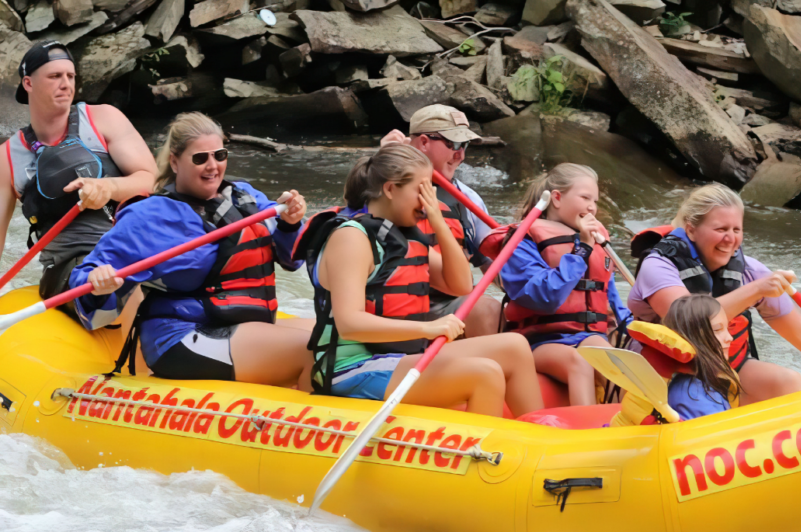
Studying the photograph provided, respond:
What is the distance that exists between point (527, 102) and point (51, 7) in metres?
4.85

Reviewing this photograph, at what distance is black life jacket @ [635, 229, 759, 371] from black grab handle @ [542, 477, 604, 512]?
86cm

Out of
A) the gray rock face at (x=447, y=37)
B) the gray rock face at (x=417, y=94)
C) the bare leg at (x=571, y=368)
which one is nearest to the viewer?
the bare leg at (x=571, y=368)

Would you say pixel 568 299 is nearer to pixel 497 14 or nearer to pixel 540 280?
pixel 540 280

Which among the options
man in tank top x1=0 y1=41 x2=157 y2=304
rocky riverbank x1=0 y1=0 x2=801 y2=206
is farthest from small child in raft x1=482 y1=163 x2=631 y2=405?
rocky riverbank x1=0 y1=0 x2=801 y2=206

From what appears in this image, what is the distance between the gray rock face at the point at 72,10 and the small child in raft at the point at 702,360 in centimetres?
765

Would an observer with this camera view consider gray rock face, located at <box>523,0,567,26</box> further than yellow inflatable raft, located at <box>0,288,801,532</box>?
Yes

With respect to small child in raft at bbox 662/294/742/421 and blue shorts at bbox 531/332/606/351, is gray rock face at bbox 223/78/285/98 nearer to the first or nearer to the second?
blue shorts at bbox 531/332/606/351

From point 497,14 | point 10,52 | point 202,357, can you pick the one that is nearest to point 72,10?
point 10,52

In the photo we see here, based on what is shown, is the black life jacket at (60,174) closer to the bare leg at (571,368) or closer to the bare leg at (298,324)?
the bare leg at (298,324)

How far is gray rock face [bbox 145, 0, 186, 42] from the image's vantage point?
8.62 meters

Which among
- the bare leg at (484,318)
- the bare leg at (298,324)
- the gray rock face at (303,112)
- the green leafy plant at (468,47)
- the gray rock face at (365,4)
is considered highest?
the bare leg at (298,324)

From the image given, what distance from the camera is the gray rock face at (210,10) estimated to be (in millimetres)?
8719

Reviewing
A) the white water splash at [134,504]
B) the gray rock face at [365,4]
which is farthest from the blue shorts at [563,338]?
the gray rock face at [365,4]

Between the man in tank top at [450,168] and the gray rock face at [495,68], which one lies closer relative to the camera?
the man in tank top at [450,168]
